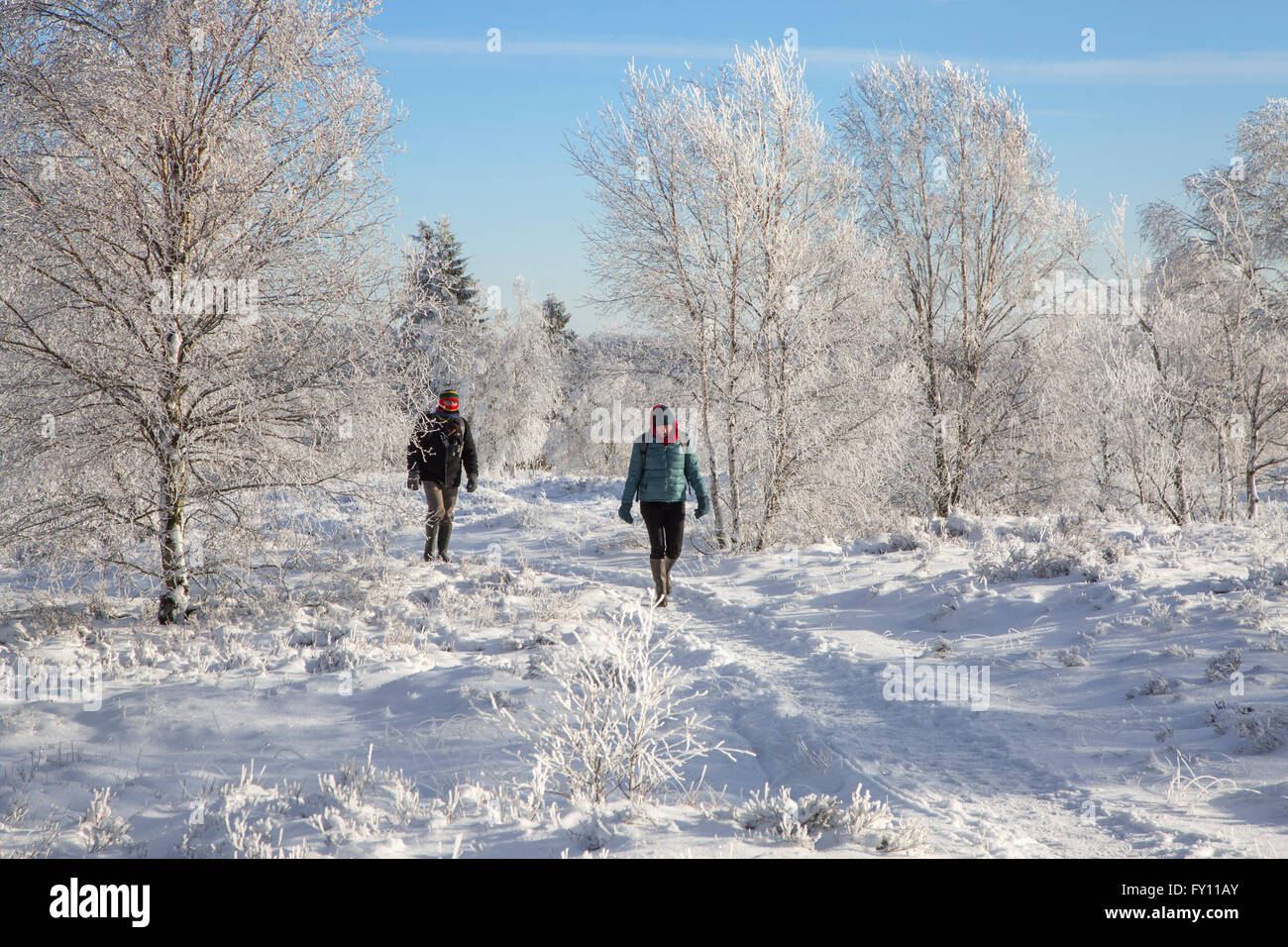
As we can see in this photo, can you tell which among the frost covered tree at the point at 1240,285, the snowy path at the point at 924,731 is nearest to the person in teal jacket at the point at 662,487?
the snowy path at the point at 924,731

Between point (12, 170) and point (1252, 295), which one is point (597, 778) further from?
point (1252, 295)

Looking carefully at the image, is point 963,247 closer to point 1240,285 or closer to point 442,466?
point 1240,285

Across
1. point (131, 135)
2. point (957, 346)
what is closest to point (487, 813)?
point (131, 135)

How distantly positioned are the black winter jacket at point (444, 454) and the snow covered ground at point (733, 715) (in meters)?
1.82

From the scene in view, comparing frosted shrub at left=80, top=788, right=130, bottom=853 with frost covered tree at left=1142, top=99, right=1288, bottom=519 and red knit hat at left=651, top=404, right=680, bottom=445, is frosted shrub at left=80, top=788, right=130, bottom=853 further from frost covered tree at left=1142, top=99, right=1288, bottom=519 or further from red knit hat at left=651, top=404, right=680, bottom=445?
frost covered tree at left=1142, top=99, right=1288, bottom=519

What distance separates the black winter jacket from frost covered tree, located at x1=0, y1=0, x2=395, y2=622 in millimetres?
2701

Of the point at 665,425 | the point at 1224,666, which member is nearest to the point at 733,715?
the point at 1224,666

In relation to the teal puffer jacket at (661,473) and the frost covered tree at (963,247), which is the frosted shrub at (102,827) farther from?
the frost covered tree at (963,247)

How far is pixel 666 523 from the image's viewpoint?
923cm

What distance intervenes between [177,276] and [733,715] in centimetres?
633

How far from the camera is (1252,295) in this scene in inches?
637

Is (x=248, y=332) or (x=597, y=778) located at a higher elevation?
(x=248, y=332)
